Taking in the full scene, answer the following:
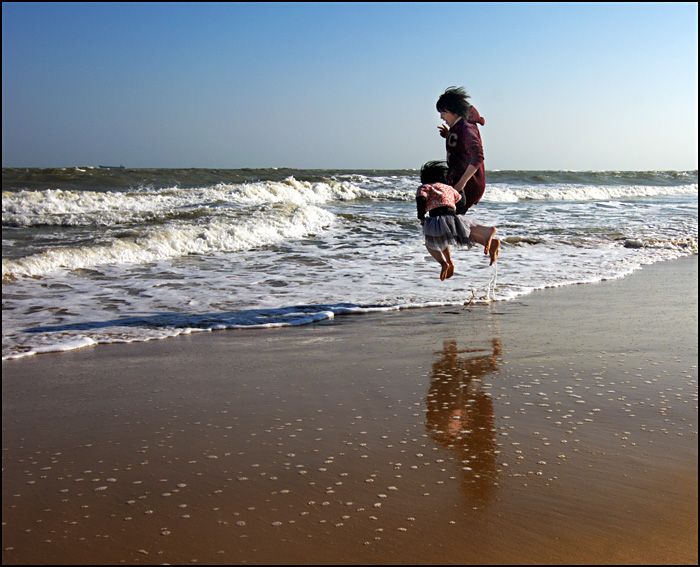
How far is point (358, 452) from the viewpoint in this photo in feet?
8.36

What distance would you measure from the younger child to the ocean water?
0.75 meters

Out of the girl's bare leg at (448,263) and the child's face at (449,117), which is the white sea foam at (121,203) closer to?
the child's face at (449,117)

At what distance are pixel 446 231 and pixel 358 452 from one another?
295cm

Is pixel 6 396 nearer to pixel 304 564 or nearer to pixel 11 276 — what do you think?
pixel 304 564

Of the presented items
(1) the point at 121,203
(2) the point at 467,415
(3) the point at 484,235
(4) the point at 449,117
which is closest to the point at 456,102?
(4) the point at 449,117

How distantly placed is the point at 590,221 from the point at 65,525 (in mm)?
15058

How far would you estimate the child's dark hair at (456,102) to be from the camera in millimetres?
5379

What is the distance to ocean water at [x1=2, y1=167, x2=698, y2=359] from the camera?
5656 millimetres

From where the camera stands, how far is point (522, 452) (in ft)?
8.25

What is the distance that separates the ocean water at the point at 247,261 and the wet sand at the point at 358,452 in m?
1.21

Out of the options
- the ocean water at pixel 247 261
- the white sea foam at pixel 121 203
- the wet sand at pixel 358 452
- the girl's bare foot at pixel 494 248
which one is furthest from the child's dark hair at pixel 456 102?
the white sea foam at pixel 121 203

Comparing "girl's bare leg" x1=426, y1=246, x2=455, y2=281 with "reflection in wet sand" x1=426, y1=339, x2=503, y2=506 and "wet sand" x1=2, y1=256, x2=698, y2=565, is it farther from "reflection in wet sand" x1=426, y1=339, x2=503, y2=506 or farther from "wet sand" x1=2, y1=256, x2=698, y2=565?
"reflection in wet sand" x1=426, y1=339, x2=503, y2=506

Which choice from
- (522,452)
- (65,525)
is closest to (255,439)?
(65,525)

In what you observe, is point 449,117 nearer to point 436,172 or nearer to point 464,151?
point 464,151
